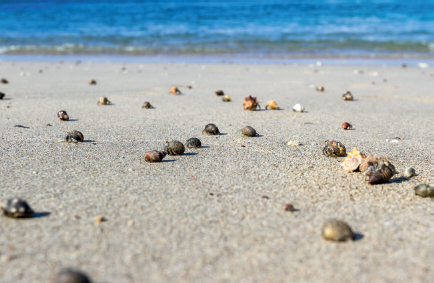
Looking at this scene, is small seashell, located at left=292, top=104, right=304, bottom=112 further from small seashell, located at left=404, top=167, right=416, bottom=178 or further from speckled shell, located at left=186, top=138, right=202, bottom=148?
small seashell, located at left=404, top=167, right=416, bottom=178

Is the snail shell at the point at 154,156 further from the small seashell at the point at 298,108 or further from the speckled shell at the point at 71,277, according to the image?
the small seashell at the point at 298,108

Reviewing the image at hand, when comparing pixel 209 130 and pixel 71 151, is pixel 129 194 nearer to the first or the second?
pixel 71 151

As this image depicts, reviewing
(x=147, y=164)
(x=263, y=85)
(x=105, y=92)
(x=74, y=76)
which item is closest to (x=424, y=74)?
(x=263, y=85)

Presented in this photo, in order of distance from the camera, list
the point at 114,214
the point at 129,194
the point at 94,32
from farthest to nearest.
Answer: the point at 94,32 → the point at 129,194 → the point at 114,214

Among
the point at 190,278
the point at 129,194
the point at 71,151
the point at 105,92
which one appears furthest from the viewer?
the point at 105,92

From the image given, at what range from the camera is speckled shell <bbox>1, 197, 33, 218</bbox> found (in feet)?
5.31

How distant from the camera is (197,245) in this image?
58.4 inches

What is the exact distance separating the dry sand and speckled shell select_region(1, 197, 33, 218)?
0.11 feet

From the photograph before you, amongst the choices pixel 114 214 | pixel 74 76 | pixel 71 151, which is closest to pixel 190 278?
pixel 114 214

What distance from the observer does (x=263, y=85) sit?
6125 mm

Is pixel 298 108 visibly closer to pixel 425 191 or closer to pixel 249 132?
pixel 249 132

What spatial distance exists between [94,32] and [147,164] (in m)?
15.7

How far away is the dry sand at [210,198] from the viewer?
1355 mm

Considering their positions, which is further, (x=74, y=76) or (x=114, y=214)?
(x=74, y=76)
